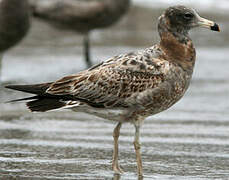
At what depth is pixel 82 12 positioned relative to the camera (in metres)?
13.4

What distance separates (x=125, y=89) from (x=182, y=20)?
858 millimetres

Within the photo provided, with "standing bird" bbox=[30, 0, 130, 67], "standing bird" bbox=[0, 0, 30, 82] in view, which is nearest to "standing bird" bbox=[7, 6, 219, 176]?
"standing bird" bbox=[0, 0, 30, 82]

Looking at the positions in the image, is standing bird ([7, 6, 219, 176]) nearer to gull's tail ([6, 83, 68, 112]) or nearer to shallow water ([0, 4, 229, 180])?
gull's tail ([6, 83, 68, 112])

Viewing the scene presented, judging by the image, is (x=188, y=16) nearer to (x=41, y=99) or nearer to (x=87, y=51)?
(x=41, y=99)

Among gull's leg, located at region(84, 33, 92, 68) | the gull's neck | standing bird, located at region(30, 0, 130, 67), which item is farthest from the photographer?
standing bird, located at region(30, 0, 130, 67)

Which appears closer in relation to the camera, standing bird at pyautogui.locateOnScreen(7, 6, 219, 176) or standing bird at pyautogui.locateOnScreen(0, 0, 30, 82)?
standing bird at pyautogui.locateOnScreen(7, 6, 219, 176)

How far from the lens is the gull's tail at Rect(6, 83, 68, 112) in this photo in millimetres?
6131

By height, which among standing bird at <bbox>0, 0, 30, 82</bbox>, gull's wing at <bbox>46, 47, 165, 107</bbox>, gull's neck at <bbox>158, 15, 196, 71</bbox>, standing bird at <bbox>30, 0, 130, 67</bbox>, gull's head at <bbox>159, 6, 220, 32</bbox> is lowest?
standing bird at <bbox>30, 0, 130, 67</bbox>

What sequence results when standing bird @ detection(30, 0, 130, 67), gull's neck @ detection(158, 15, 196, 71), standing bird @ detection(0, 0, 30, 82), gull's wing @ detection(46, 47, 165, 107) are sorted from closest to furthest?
gull's wing @ detection(46, 47, 165, 107), gull's neck @ detection(158, 15, 196, 71), standing bird @ detection(0, 0, 30, 82), standing bird @ detection(30, 0, 130, 67)

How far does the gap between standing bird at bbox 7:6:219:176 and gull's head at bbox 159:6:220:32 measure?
0.24 meters

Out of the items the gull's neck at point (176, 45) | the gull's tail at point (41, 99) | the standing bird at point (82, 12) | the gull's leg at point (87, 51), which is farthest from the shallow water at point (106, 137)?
the standing bird at point (82, 12)

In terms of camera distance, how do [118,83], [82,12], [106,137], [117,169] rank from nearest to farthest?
[117,169]
[118,83]
[106,137]
[82,12]

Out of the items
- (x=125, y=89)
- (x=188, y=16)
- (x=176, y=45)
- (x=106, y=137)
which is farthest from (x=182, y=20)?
(x=106, y=137)

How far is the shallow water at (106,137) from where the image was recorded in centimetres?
611
